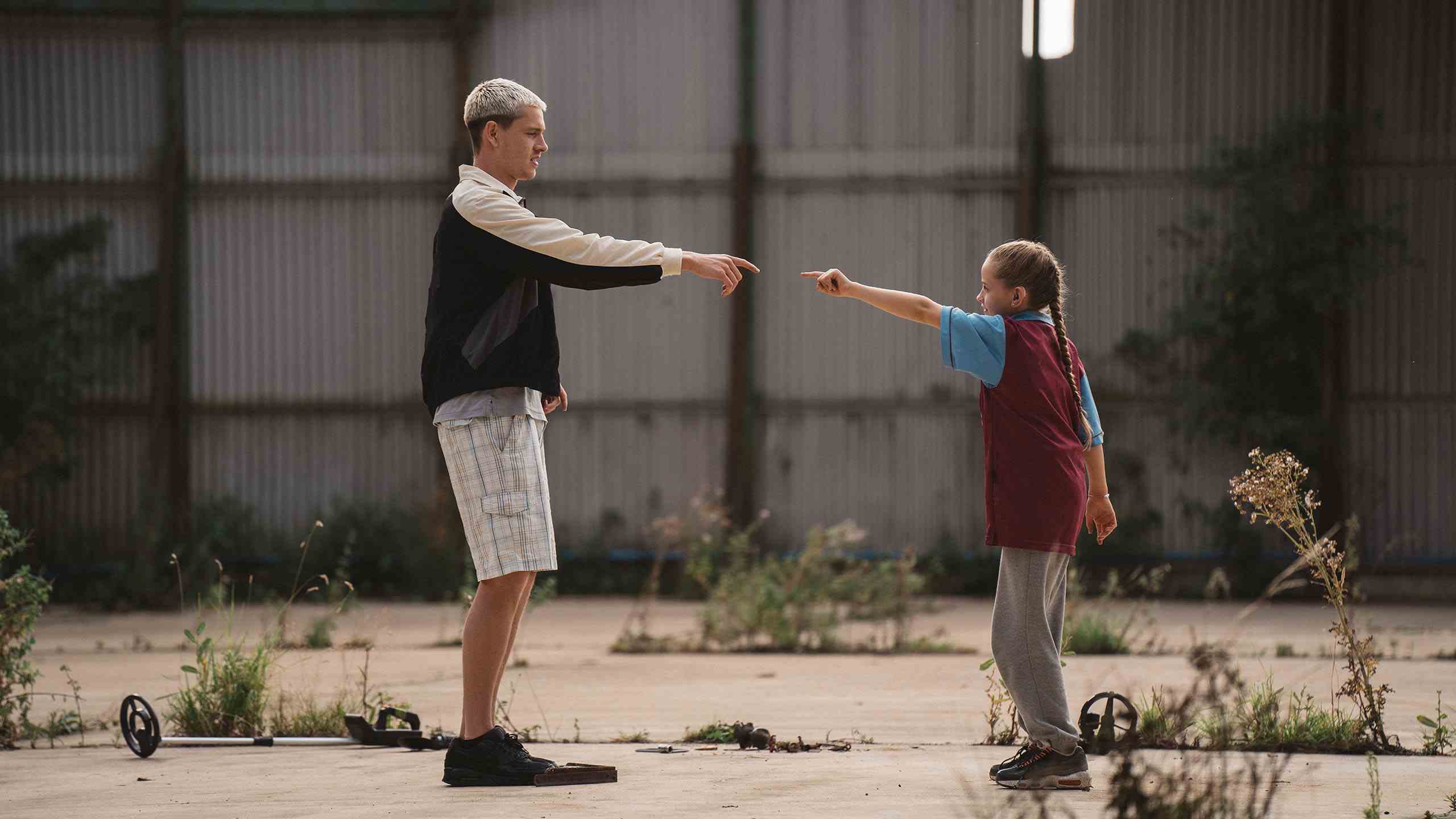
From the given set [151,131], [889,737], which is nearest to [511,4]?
[151,131]

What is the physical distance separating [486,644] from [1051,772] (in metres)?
1.71

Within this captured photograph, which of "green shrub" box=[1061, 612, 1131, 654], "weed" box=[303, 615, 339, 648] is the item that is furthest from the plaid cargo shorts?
"weed" box=[303, 615, 339, 648]

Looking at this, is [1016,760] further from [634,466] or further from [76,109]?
[76,109]

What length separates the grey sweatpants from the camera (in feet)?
13.8

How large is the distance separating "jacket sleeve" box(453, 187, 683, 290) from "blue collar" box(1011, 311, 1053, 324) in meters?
1.05

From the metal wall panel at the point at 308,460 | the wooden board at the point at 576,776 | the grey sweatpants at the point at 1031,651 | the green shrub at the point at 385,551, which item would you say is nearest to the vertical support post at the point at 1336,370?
the green shrub at the point at 385,551

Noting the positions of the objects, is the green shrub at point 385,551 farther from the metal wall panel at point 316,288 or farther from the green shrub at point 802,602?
the green shrub at point 802,602

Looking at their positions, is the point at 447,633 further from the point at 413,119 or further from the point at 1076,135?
the point at 1076,135

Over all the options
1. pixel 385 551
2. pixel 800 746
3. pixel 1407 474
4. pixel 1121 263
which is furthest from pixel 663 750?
pixel 1407 474

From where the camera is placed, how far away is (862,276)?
13.3 m

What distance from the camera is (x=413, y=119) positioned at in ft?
44.0

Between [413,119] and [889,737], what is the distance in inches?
377

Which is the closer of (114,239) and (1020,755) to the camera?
(1020,755)

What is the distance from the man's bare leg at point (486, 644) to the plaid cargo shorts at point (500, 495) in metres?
0.06
